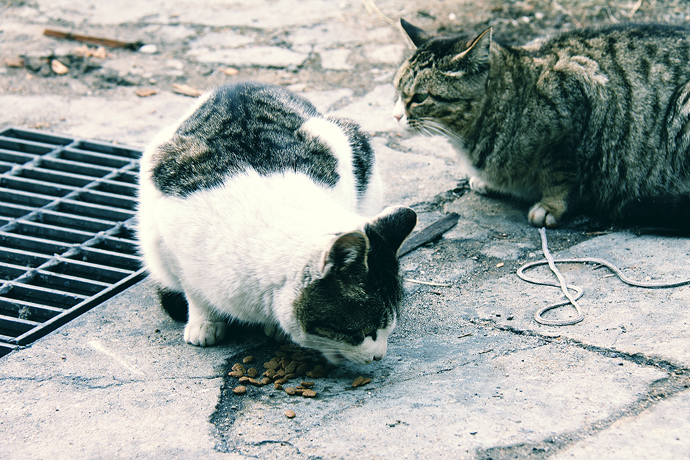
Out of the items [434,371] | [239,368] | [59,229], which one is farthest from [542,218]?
[59,229]

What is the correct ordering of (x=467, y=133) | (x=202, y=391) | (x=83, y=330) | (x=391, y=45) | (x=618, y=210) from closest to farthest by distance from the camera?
(x=202, y=391), (x=83, y=330), (x=618, y=210), (x=467, y=133), (x=391, y=45)

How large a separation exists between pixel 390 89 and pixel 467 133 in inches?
52.5

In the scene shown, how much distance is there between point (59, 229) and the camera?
336 cm

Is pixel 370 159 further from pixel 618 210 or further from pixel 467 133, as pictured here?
pixel 618 210

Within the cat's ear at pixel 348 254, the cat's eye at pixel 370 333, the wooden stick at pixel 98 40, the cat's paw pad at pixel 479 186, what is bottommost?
the cat's paw pad at pixel 479 186

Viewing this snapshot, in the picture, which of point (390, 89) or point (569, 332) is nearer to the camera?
point (569, 332)

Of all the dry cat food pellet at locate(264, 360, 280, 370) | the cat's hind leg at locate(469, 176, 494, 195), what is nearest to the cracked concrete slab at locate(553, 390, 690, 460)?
the dry cat food pellet at locate(264, 360, 280, 370)

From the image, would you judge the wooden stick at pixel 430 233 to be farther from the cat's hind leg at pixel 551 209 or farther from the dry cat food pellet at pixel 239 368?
the dry cat food pellet at pixel 239 368

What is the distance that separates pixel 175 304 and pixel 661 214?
216 centimetres

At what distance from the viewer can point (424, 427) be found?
1.94 metres

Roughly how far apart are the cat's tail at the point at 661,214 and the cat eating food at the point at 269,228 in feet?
4.22

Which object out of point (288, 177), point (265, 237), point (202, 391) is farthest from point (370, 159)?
point (202, 391)

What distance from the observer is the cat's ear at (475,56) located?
3.30 metres

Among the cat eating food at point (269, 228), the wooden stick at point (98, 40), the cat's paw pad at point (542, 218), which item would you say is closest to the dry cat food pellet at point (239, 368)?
the cat eating food at point (269, 228)
